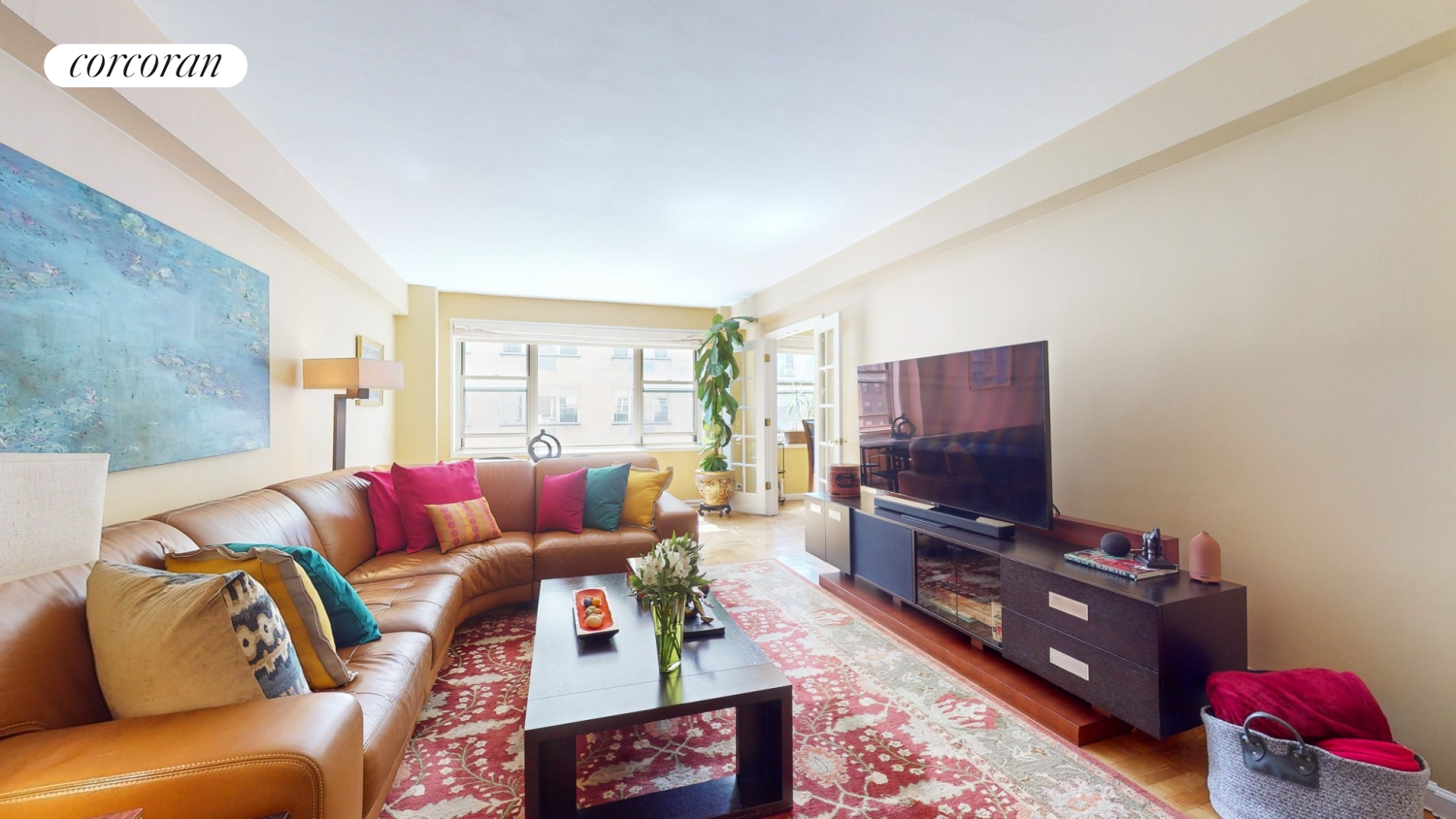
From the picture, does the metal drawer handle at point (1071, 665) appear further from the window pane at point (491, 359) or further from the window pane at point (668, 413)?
the window pane at point (491, 359)

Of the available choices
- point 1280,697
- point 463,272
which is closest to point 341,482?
point 463,272

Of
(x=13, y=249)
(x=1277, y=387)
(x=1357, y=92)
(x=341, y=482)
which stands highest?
(x=1357, y=92)

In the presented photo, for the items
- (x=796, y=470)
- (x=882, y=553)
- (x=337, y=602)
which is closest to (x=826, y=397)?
(x=882, y=553)

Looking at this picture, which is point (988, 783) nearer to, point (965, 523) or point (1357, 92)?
point (965, 523)

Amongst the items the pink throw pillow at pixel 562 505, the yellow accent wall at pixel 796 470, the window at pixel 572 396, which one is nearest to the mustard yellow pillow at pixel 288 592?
the pink throw pillow at pixel 562 505

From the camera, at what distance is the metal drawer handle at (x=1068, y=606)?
77.8 inches

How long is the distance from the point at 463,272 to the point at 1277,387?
5425mm

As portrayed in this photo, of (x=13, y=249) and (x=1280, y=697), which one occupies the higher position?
(x=13, y=249)

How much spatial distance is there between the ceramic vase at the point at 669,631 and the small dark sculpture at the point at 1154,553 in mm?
1707

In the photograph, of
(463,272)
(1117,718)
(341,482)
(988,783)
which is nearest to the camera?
(988,783)

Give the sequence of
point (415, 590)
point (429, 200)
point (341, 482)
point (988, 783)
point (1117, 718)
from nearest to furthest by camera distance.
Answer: point (988, 783) → point (1117, 718) → point (415, 590) → point (341, 482) → point (429, 200)

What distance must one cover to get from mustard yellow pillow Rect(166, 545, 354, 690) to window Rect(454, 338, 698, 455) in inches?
189

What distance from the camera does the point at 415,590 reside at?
2.39 m

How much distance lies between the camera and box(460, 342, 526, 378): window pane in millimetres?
6164
